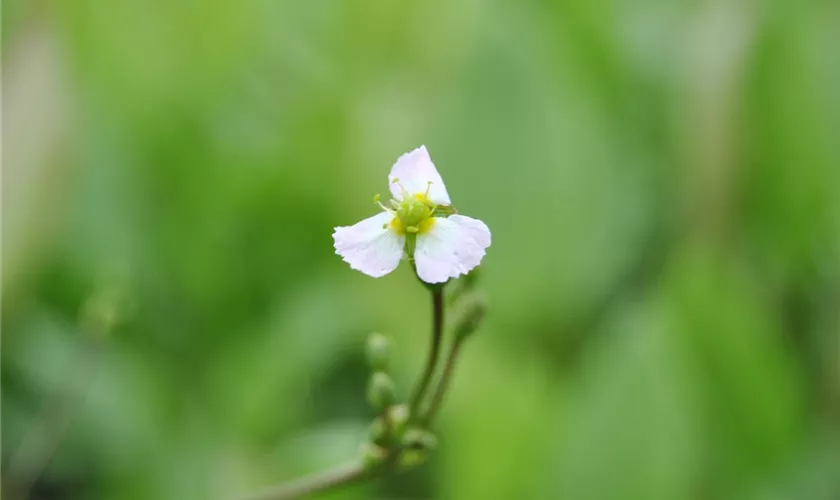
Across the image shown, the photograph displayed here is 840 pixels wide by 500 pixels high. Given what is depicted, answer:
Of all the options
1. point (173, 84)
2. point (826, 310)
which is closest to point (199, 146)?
point (173, 84)

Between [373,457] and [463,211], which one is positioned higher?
[463,211]

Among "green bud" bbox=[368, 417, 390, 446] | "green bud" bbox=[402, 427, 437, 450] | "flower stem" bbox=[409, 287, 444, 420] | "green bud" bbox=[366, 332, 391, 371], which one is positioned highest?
"green bud" bbox=[366, 332, 391, 371]

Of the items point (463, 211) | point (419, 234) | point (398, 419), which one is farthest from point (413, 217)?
point (463, 211)

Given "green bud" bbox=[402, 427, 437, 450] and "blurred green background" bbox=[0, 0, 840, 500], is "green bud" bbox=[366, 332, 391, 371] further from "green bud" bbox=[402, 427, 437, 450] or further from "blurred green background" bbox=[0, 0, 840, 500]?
"blurred green background" bbox=[0, 0, 840, 500]

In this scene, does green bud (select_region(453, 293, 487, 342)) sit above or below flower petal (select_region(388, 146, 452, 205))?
below

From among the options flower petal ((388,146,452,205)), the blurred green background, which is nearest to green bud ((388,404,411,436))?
flower petal ((388,146,452,205))

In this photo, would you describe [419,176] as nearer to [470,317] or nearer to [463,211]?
[470,317]
